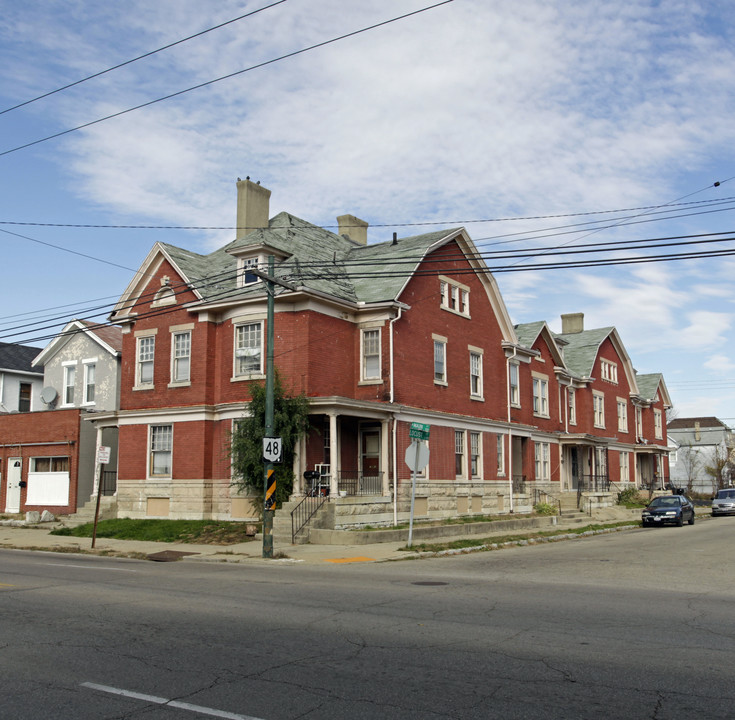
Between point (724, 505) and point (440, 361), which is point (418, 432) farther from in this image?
point (724, 505)

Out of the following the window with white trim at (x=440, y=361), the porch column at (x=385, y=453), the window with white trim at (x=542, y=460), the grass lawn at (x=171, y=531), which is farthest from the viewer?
the window with white trim at (x=542, y=460)

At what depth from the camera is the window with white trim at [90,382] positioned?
37625 mm

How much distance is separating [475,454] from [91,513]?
16058mm

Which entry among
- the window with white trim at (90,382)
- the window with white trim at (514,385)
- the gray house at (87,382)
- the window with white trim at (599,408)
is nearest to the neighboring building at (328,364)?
the window with white trim at (514,385)

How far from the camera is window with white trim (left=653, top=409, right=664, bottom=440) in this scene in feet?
198

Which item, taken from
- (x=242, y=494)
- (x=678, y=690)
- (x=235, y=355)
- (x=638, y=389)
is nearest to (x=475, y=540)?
(x=242, y=494)

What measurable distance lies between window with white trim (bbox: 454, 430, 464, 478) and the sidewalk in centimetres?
479

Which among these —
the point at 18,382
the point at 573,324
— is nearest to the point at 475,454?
the point at 573,324

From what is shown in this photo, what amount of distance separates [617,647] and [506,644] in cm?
122

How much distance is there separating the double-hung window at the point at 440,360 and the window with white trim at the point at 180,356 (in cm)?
983

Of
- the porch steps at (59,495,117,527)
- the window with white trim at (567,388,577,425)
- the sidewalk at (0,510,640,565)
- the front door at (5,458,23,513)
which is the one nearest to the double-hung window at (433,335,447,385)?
the sidewalk at (0,510,640,565)

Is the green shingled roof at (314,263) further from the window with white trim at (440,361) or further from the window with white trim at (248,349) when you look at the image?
the window with white trim at (440,361)

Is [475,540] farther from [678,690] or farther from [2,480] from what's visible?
[2,480]

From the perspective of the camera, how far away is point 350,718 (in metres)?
6.21
